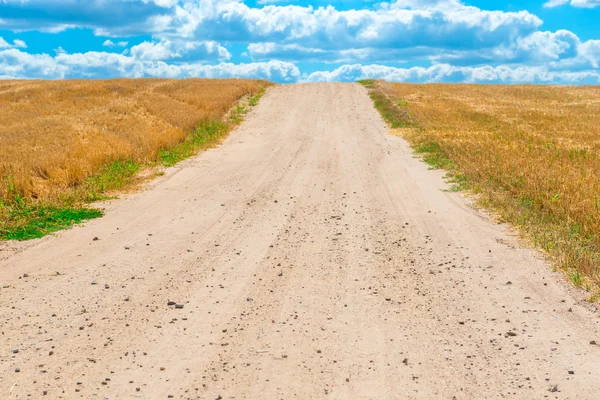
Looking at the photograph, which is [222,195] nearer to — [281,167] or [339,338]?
[281,167]

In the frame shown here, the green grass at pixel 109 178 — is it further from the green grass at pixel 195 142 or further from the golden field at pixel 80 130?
the green grass at pixel 195 142

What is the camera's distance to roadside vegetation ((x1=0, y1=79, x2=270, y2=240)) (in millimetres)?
10891

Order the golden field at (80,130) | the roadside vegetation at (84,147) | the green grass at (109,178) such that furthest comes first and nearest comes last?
the golden field at (80,130)
the green grass at (109,178)
the roadside vegetation at (84,147)

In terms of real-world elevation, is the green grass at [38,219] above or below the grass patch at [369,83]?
below

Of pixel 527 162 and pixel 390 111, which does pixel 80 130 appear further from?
pixel 390 111

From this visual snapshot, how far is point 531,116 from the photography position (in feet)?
106

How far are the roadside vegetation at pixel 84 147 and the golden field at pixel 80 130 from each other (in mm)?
26

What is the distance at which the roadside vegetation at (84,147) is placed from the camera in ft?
35.7

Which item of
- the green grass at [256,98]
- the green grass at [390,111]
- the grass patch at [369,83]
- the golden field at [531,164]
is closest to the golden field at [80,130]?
the green grass at [256,98]

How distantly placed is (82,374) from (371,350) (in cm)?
253

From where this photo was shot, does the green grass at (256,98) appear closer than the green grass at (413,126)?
No

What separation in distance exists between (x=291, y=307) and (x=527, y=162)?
10214 millimetres

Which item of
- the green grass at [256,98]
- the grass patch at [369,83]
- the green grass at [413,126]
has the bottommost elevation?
the green grass at [413,126]

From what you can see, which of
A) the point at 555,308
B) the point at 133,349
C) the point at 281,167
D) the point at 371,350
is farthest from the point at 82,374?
the point at 281,167
